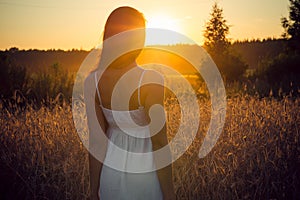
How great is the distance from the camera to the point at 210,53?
1945cm

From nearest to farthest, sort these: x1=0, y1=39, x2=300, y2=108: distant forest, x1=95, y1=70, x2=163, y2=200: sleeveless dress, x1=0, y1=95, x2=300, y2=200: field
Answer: x1=95, y1=70, x2=163, y2=200: sleeveless dress → x1=0, y1=95, x2=300, y2=200: field → x1=0, y1=39, x2=300, y2=108: distant forest

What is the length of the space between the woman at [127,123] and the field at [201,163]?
169cm

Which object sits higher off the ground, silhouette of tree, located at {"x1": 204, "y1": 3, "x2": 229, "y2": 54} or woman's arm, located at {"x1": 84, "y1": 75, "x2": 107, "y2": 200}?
silhouette of tree, located at {"x1": 204, "y1": 3, "x2": 229, "y2": 54}

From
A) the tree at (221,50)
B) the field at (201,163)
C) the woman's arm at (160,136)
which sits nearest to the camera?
the woman's arm at (160,136)

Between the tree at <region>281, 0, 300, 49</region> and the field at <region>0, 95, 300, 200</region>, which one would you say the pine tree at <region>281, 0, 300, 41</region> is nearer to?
the tree at <region>281, 0, 300, 49</region>

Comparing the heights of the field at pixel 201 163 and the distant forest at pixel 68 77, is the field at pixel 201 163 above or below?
below

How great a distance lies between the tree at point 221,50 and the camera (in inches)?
738

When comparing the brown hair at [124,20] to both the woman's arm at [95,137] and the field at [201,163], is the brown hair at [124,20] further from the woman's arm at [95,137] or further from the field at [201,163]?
the field at [201,163]

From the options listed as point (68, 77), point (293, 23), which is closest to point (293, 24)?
point (293, 23)

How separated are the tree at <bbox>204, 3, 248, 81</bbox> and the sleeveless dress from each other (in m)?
17.2

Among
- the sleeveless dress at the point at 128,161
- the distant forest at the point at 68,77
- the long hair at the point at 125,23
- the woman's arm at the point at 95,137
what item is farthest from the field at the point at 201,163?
the long hair at the point at 125,23

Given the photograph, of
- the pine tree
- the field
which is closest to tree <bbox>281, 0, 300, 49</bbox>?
the pine tree

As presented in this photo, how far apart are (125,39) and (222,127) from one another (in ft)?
10.5

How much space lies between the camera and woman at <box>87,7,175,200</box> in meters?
1.76
